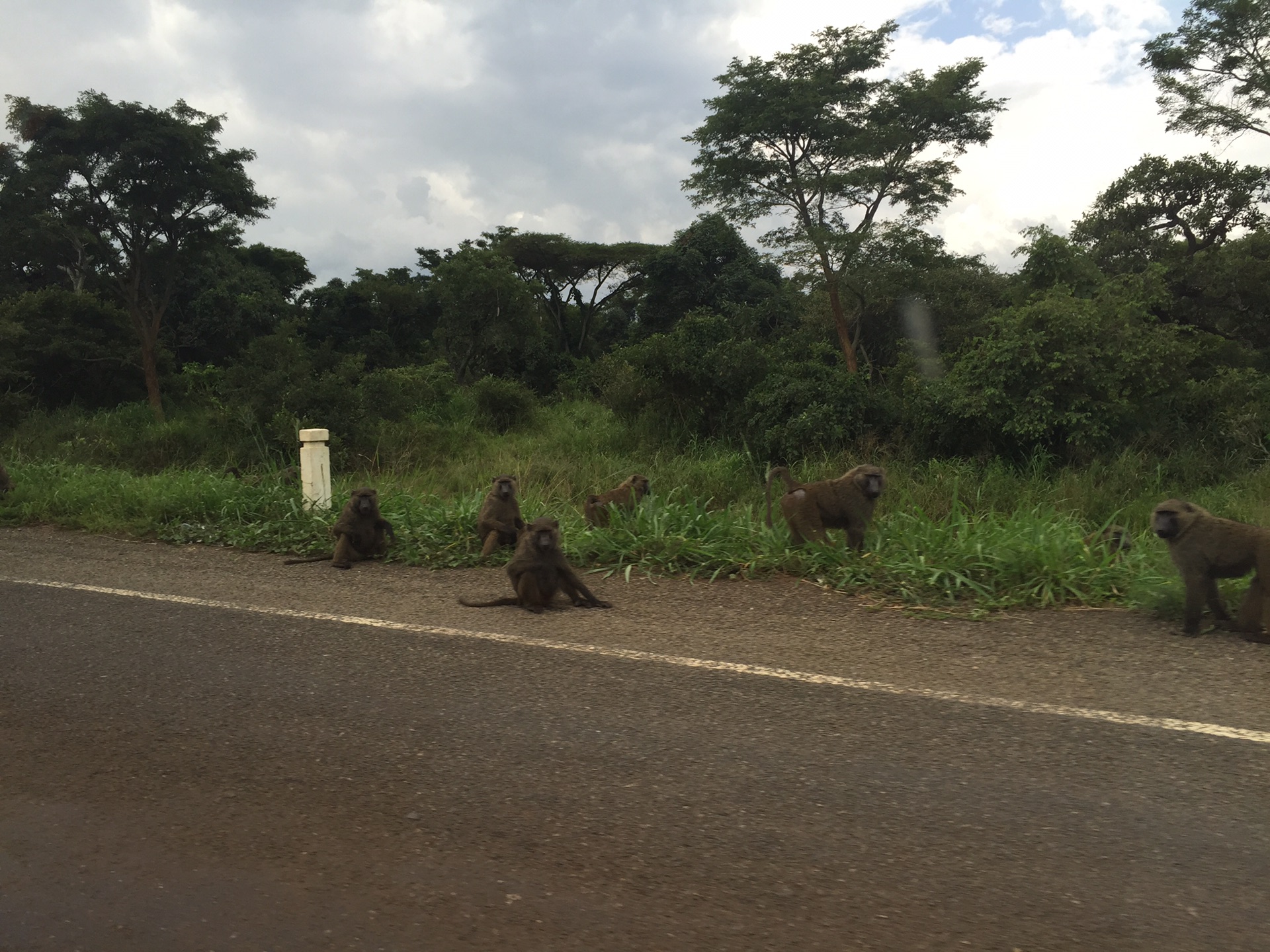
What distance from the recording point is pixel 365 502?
7258mm

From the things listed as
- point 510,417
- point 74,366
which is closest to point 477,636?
point 510,417

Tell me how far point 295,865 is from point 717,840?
114 centimetres

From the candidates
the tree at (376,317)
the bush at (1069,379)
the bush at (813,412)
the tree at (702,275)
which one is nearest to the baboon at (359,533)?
the bush at (813,412)

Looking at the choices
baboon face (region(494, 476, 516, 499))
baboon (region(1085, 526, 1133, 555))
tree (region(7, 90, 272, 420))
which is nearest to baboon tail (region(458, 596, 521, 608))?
baboon face (region(494, 476, 516, 499))

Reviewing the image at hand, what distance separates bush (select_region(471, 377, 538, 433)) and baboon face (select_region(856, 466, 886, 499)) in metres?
12.5

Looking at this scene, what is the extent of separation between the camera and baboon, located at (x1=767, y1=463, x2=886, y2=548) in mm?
6871

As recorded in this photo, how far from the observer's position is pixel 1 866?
261cm

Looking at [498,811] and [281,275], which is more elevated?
[281,275]

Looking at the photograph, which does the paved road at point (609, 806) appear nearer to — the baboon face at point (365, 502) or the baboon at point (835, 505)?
the baboon at point (835, 505)

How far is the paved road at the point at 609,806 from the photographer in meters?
2.29

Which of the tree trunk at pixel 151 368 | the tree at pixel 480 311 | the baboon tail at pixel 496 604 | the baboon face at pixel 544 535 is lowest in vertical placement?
the baboon tail at pixel 496 604

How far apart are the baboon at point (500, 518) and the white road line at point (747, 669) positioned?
1970 mm

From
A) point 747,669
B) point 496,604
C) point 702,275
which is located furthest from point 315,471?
point 702,275

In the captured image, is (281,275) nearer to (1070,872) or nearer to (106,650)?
(106,650)
